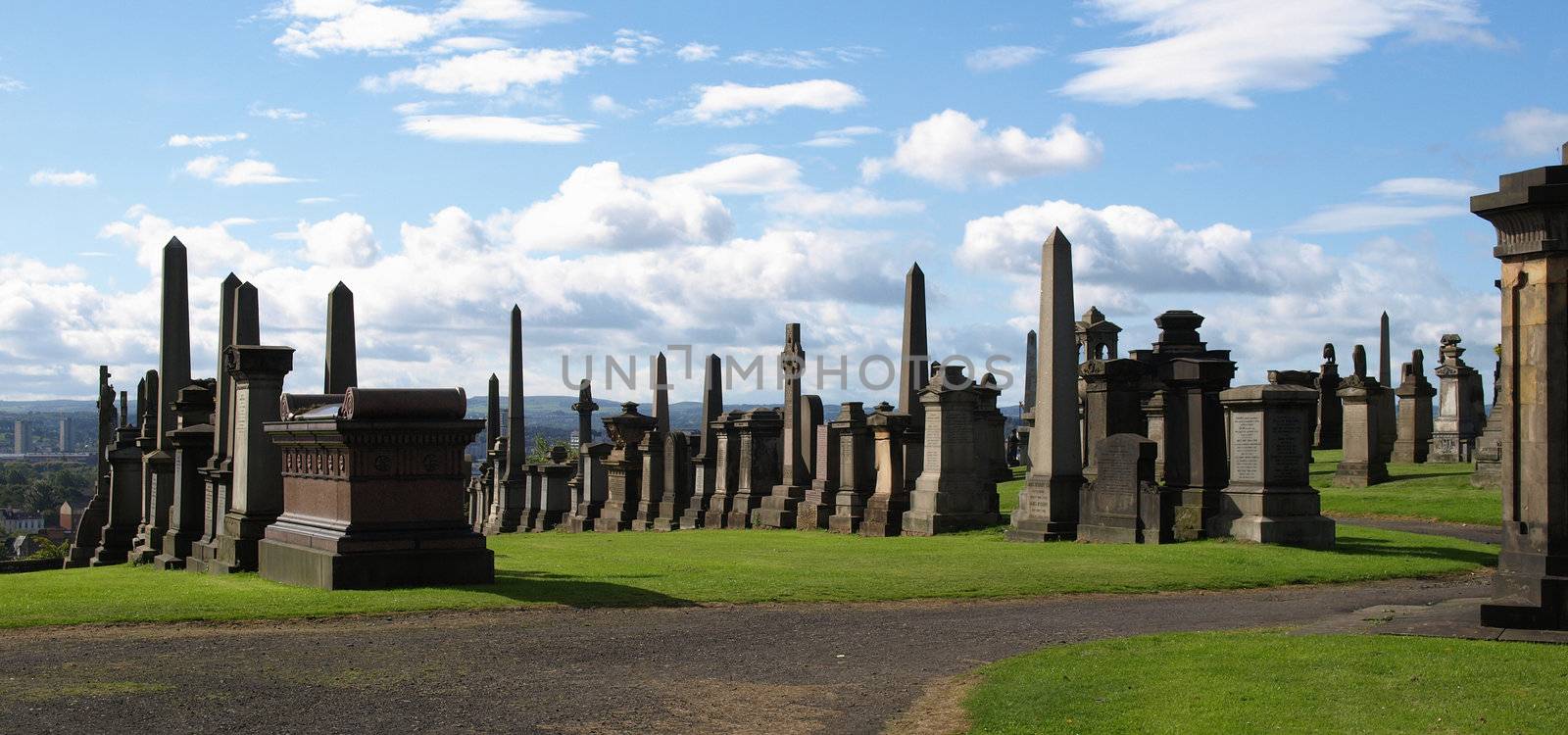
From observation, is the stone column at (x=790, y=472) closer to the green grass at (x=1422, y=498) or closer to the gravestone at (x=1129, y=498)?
the gravestone at (x=1129, y=498)

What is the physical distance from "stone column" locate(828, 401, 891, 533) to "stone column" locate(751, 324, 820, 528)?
65.2 inches

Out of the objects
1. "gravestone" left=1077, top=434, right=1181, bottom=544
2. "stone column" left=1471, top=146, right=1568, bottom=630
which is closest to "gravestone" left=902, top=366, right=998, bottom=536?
"gravestone" left=1077, top=434, right=1181, bottom=544

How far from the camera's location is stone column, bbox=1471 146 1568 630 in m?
9.47

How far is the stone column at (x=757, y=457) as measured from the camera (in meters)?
29.6

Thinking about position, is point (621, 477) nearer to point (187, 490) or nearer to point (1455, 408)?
point (187, 490)

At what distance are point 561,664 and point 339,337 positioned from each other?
10.6m

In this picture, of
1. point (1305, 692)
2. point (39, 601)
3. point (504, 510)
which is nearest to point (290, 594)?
point (39, 601)

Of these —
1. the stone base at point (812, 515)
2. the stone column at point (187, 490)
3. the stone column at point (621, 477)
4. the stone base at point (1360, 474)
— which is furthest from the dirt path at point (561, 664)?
the stone column at point (621, 477)

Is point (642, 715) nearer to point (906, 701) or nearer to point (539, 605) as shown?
point (906, 701)

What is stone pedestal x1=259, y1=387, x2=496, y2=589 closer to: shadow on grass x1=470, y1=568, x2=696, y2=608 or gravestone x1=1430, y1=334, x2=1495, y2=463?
shadow on grass x1=470, y1=568, x2=696, y2=608

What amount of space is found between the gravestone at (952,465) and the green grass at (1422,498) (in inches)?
271

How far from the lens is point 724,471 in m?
30.3

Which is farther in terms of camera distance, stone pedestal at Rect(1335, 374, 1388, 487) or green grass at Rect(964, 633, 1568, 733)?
stone pedestal at Rect(1335, 374, 1388, 487)

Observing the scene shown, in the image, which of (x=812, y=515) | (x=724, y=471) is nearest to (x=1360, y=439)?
(x=812, y=515)
